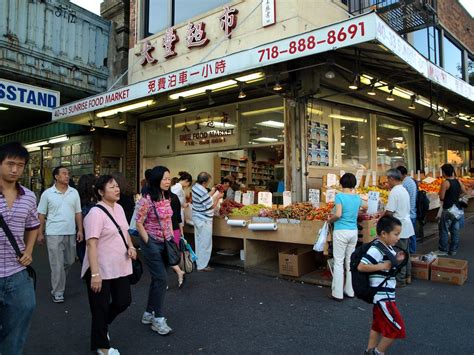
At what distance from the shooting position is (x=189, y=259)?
5.28 meters

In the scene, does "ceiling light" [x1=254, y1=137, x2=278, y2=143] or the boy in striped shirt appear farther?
"ceiling light" [x1=254, y1=137, x2=278, y2=143]

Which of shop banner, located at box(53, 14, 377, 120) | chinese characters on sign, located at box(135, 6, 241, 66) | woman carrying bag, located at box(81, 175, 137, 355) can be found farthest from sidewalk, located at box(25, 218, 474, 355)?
chinese characters on sign, located at box(135, 6, 241, 66)

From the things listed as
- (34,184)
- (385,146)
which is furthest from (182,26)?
(34,184)

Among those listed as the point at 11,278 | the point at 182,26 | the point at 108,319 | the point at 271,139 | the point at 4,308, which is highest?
the point at 182,26

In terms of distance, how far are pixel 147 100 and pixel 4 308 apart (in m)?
7.06

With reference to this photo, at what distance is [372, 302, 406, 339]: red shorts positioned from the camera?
309cm

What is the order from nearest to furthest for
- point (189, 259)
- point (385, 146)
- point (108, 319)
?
point (108, 319) → point (189, 259) → point (385, 146)

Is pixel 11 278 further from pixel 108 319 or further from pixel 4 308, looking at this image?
pixel 108 319

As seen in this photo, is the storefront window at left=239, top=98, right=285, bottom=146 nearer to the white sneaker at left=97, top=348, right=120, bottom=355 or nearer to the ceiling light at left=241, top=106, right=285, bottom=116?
the ceiling light at left=241, top=106, right=285, bottom=116

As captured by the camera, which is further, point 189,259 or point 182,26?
point 182,26

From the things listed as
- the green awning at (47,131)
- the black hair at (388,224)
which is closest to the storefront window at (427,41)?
the black hair at (388,224)

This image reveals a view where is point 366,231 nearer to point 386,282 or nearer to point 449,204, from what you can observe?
point 449,204

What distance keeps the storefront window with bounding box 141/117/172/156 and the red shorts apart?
9227mm

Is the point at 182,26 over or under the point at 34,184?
over
